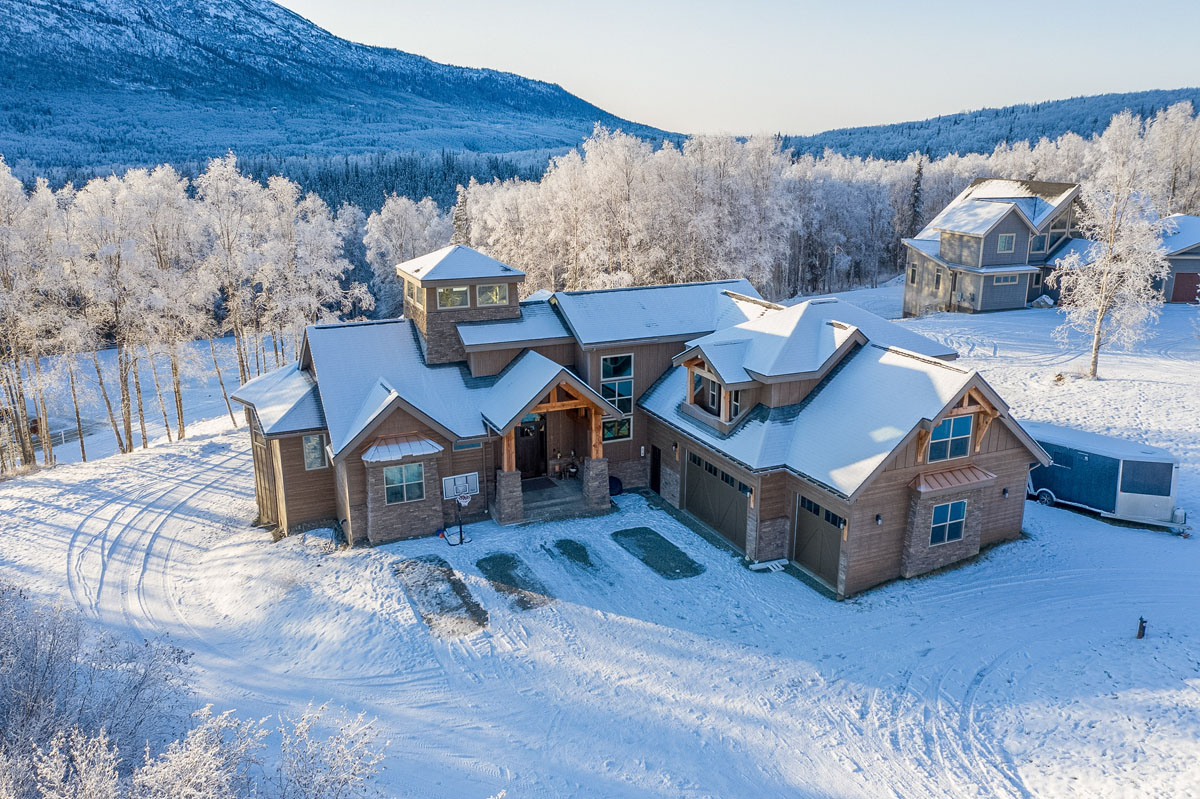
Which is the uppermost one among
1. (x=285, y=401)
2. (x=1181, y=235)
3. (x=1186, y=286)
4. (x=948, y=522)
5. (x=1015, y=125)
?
(x=1015, y=125)

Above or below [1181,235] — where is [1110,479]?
below

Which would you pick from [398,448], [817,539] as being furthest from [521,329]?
[817,539]

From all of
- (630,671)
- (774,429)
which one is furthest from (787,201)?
(630,671)

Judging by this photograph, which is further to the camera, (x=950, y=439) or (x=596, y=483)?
(x=596, y=483)

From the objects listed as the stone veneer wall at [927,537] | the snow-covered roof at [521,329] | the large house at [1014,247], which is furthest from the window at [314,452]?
the large house at [1014,247]

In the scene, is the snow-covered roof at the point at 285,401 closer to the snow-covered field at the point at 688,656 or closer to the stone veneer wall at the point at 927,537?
the snow-covered field at the point at 688,656

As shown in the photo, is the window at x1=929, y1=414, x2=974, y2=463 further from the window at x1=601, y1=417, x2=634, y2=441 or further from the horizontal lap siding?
the window at x1=601, y1=417, x2=634, y2=441

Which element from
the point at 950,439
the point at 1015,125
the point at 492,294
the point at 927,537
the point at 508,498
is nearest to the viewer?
the point at 950,439

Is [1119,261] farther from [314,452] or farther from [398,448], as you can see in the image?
[314,452]
